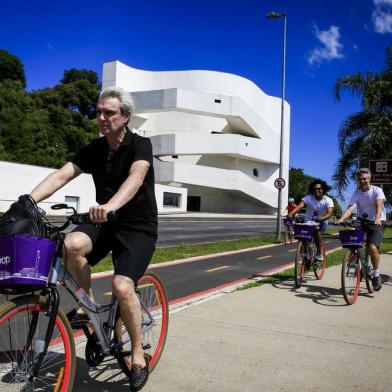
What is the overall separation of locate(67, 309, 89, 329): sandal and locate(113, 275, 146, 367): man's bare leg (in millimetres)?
231

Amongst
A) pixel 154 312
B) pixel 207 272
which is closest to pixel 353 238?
pixel 207 272

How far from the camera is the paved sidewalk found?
3.37 metres

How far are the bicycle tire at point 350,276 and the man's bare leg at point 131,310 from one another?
3801mm

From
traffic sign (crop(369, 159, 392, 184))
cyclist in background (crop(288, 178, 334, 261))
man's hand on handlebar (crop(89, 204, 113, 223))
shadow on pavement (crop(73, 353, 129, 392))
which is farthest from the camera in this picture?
traffic sign (crop(369, 159, 392, 184))

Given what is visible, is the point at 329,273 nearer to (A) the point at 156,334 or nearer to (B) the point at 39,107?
(A) the point at 156,334

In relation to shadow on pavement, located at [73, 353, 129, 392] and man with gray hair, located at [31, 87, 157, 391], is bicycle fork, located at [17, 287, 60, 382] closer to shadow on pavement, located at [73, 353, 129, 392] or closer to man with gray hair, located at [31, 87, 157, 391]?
man with gray hair, located at [31, 87, 157, 391]

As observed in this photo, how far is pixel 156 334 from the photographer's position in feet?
12.0

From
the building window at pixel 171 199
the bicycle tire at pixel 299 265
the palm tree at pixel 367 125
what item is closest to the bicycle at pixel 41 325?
the bicycle tire at pixel 299 265

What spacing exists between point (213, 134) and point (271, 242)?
38167 mm

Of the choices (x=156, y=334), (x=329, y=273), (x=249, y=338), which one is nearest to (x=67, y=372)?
(x=156, y=334)

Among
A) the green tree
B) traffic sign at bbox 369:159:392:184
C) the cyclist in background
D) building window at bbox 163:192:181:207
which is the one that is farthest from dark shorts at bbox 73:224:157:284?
the green tree

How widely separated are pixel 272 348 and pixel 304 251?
369 centimetres

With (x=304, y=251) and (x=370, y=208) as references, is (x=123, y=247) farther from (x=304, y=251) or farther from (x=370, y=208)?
(x=304, y=251)

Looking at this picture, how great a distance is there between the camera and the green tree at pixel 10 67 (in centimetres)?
6106
